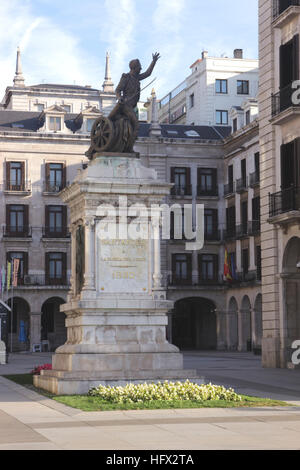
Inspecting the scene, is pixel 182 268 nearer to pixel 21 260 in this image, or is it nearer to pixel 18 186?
pixel 21 260

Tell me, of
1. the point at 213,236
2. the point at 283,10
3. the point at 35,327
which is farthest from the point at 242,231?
the point at 283,10

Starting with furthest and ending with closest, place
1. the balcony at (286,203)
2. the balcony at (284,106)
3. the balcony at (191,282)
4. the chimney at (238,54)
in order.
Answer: the chimney at (238,54) → the balcony at (191,282) → the balcony at (284,106) → the balcony at (286,203)

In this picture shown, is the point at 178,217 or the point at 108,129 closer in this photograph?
the point at 108,129

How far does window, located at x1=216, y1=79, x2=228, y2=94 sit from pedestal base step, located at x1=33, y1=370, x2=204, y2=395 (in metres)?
73.0

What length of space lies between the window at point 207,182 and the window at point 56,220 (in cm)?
1259

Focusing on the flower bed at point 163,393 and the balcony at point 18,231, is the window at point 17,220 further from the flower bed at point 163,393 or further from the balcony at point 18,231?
the flower bed at point 163,393

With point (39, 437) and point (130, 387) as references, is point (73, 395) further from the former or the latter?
point (39, 437)

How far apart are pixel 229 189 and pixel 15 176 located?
1909 centimetres

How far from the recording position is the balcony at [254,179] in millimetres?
76312

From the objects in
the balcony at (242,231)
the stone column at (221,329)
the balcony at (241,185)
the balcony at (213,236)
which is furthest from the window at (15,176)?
the stone column at (221,329)

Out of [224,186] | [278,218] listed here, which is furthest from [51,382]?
[224,186]

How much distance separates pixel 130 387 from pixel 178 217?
62485 millimetres

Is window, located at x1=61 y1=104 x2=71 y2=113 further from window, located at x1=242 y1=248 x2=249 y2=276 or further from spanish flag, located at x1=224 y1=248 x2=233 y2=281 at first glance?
spanish flag, located at x1=224 y1=248 x2=233 y2=281

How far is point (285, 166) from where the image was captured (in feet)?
129
